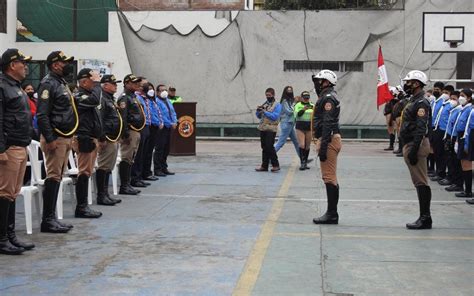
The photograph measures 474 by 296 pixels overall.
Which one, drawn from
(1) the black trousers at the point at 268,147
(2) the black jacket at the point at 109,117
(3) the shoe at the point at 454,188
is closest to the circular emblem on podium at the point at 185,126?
(1) the black trousers at the point at 268,147

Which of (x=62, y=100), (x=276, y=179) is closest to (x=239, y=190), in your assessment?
(x=276, y=179)

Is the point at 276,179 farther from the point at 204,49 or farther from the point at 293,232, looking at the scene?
the point at 204,49

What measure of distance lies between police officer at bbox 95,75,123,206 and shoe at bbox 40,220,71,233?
2209 mm

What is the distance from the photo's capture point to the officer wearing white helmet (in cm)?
899

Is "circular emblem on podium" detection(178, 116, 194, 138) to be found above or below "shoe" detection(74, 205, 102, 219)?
above

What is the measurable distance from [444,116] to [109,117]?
697 cm

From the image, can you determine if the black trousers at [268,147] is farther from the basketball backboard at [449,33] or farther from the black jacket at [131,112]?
the basketball backboard at [449,33]

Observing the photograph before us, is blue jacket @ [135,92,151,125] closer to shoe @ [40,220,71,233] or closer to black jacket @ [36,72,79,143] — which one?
black jacket @ [36,72,79,143]

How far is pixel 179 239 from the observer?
826cm

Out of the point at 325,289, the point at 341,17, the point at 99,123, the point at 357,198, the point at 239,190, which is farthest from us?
the point at 341,17

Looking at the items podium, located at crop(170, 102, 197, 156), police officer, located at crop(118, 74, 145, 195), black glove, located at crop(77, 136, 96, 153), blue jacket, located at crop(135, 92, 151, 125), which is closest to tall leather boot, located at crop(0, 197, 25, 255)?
black glove, located at crop(77, 136, 96, 153)

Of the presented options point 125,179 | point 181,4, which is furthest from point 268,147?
point 181,4

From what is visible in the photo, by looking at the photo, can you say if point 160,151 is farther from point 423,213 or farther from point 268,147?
point 423,213

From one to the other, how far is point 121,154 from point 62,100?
3610 millimetres
